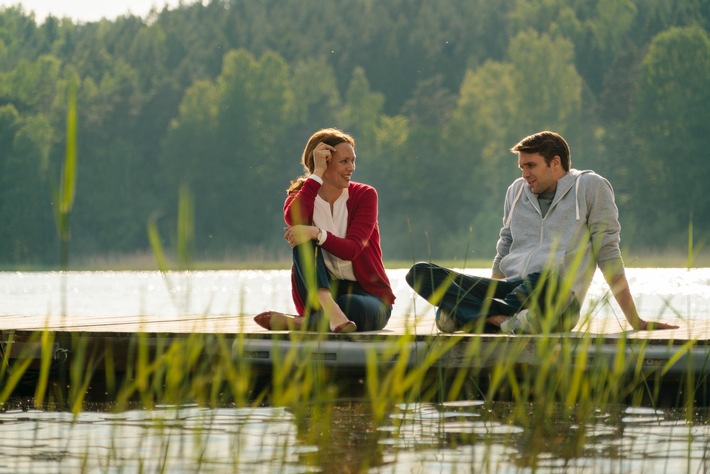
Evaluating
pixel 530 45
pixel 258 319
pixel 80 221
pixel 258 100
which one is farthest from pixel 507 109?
pixel 258 319

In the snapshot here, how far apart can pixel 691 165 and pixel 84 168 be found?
2884cm

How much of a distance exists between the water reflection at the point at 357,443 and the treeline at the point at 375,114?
142ft

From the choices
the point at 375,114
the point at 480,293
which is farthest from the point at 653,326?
the point at 375,114

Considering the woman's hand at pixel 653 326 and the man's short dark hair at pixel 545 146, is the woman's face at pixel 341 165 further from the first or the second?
the woman's hand at pixel 653 326

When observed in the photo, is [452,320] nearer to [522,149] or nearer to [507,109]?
[522,149]

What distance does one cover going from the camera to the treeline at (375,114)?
51969mm

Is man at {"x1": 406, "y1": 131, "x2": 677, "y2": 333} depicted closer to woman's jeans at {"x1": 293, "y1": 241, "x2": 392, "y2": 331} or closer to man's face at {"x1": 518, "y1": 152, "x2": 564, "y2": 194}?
man's face at {"x1": 518, "y1": 152, "x2": 564, "y2": 194}

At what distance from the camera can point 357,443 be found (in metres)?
4.62

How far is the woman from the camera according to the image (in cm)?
577

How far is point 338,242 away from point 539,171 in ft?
3.08

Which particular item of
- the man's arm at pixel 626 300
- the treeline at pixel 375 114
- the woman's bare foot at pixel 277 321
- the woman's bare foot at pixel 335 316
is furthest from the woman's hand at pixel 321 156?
the treeline at pixel 375 114

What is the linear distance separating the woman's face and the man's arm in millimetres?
1259

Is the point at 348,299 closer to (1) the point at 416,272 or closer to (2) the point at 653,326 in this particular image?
(1) the point at 416,272

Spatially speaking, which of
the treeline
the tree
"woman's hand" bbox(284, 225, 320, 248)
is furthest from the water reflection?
the tree
